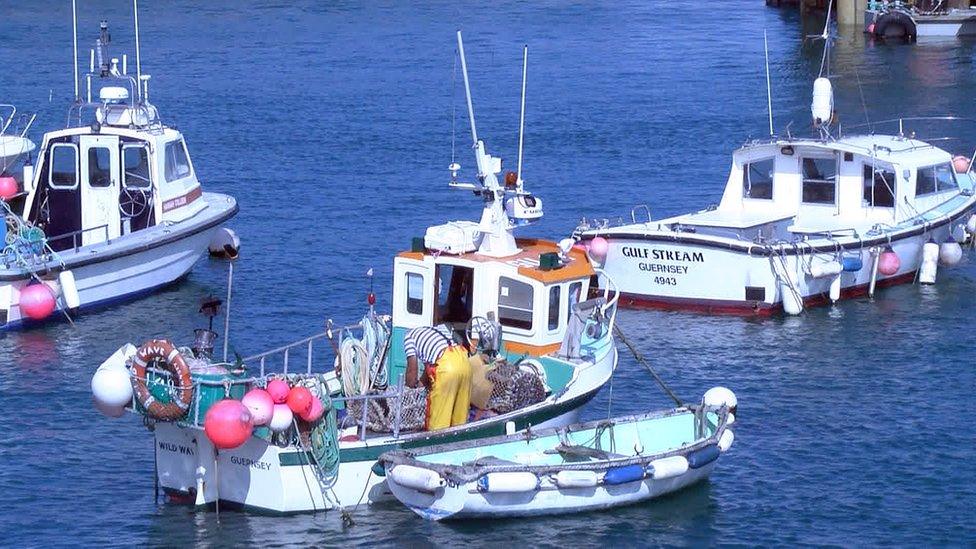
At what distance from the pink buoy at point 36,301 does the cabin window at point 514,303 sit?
9.64 metres

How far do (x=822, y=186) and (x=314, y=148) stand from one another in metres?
19.0

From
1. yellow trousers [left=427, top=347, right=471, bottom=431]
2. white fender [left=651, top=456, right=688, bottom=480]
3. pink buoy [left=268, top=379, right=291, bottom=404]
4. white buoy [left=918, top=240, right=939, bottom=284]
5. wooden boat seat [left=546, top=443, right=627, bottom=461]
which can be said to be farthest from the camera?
white buoy [left=918, top=240, right=939, bottom=284]

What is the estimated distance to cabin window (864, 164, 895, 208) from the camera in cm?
3225

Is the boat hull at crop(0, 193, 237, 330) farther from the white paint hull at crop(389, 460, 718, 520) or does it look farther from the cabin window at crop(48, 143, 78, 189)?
the white paint hull at crop(389, 460, 718, 520)

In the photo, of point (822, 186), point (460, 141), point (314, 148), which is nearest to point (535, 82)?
point (460, 141)

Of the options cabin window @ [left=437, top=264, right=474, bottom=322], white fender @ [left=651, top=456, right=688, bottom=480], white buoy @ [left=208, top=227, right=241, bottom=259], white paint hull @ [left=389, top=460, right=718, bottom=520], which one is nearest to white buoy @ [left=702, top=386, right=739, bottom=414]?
white paint hull @ [left=389, top=460, right=718, bottom=520]

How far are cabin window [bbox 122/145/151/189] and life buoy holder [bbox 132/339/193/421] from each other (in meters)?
13.3

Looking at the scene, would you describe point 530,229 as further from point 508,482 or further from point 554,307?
Result: point 508,482

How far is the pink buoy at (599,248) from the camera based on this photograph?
30.0m

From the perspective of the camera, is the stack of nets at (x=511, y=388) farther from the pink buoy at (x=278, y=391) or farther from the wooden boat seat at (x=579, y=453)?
the pink buoy at (x=278, y=391)

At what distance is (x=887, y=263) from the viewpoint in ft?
102

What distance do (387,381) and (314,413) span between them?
2.82 metres

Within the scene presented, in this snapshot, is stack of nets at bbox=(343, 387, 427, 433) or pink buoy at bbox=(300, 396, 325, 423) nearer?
pink buoy at bbox=(300, 396, 325, 423)

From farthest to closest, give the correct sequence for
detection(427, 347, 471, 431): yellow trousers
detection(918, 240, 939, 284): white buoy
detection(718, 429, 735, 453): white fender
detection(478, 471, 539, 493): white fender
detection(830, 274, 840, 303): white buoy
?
1. detection(918, 240, 939, 284): white buoy
2. detection(830, 274, 840, 303): white buoy
3. detection(718, 429, 735, 453): white fender
4. detection(427, 347, 471, 431): yellow trousers
5. detection(478, 471, 539, 493): white fender
